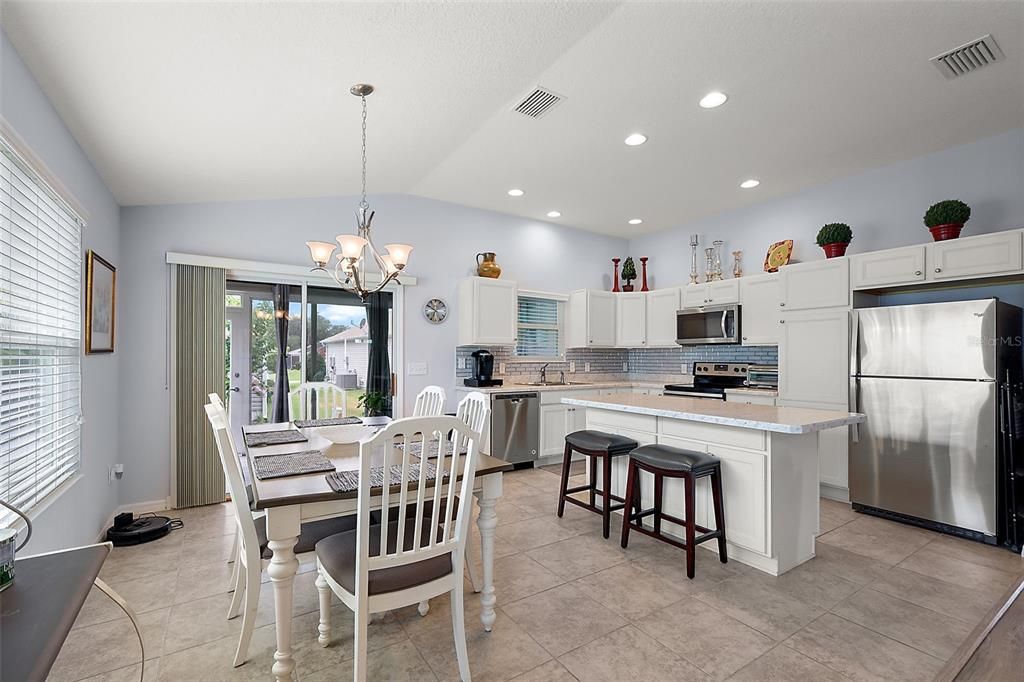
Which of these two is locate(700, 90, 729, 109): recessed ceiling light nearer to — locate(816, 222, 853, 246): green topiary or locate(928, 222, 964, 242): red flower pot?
locate(816, 222, 853, 246): green topiary

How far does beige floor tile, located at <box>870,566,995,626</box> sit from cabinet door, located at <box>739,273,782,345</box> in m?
2.42

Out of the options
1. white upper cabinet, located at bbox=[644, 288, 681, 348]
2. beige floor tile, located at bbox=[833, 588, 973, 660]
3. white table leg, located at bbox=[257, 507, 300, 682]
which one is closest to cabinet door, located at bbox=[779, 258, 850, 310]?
white upper cabinet, located at bbox=[644, 288, 681, 348]

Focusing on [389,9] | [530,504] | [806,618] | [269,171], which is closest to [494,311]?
[530,504]

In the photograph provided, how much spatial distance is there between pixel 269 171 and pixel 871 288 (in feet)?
15.8

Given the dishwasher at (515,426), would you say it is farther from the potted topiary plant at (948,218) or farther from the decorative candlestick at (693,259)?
the potted topiary plant at (948,218)

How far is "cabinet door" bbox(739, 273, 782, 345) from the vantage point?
4684 mm

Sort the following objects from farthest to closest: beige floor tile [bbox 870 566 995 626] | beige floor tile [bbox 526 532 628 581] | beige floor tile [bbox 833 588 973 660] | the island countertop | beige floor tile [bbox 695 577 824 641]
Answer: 1. beige floor tile [bbox 526 532 628 581]
2. the island countertop
3. beige floor tile [bbox 870 566 995 626]
4. beige floor tile [bbox 695 577 824 641]
5. beige floor tile [bbox 833 588 973 660]

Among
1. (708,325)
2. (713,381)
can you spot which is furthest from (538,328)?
(713,381)

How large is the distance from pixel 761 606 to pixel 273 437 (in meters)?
2.77

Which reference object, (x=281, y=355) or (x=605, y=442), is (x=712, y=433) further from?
(x=281, y=355)

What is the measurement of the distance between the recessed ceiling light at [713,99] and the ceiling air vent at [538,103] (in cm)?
92

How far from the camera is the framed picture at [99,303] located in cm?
287

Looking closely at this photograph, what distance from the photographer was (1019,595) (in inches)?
41.5

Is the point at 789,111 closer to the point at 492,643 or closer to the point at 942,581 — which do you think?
the point at 942,581
